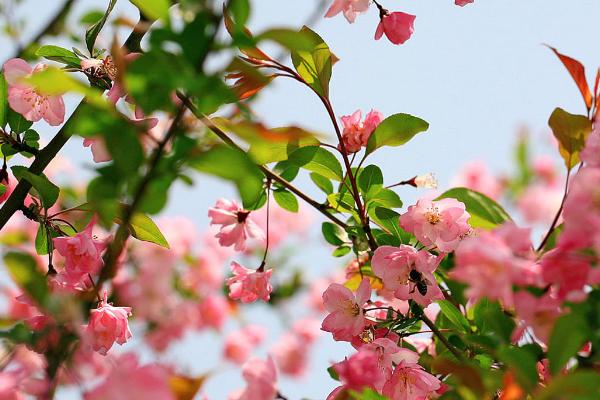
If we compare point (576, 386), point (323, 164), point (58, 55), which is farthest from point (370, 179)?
point (576, 386)

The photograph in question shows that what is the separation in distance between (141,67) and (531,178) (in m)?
3.19

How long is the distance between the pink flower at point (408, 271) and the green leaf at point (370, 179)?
0.12m

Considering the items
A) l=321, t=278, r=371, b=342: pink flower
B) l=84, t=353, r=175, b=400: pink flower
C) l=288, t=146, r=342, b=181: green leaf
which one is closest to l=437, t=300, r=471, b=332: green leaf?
l=321, t=278, r=371, b=342: pink flower

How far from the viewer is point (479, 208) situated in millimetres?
1278

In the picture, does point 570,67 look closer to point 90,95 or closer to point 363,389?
point 363,389

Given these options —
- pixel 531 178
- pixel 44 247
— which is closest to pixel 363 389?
pixel 44 247

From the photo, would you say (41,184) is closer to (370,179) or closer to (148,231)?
(148,231)

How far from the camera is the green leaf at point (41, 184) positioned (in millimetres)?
1152

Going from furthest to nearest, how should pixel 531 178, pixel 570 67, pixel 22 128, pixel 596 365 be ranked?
1. pixel 531 178
2. pixel 22 128
3. pixel 570 67
4. pixel 596 365

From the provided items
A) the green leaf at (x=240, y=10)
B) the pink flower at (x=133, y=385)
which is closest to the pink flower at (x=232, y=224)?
the green leaf at (x=240, y=10)

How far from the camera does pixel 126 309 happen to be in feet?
3.75

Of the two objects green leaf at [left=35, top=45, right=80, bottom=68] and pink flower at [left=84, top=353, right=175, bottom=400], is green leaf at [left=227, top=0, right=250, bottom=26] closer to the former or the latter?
pink flower at [left=84, top=353, right=175, bottom=400]

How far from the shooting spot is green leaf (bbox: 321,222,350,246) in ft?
4.38

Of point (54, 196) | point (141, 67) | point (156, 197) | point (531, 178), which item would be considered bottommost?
point (531, 178)
